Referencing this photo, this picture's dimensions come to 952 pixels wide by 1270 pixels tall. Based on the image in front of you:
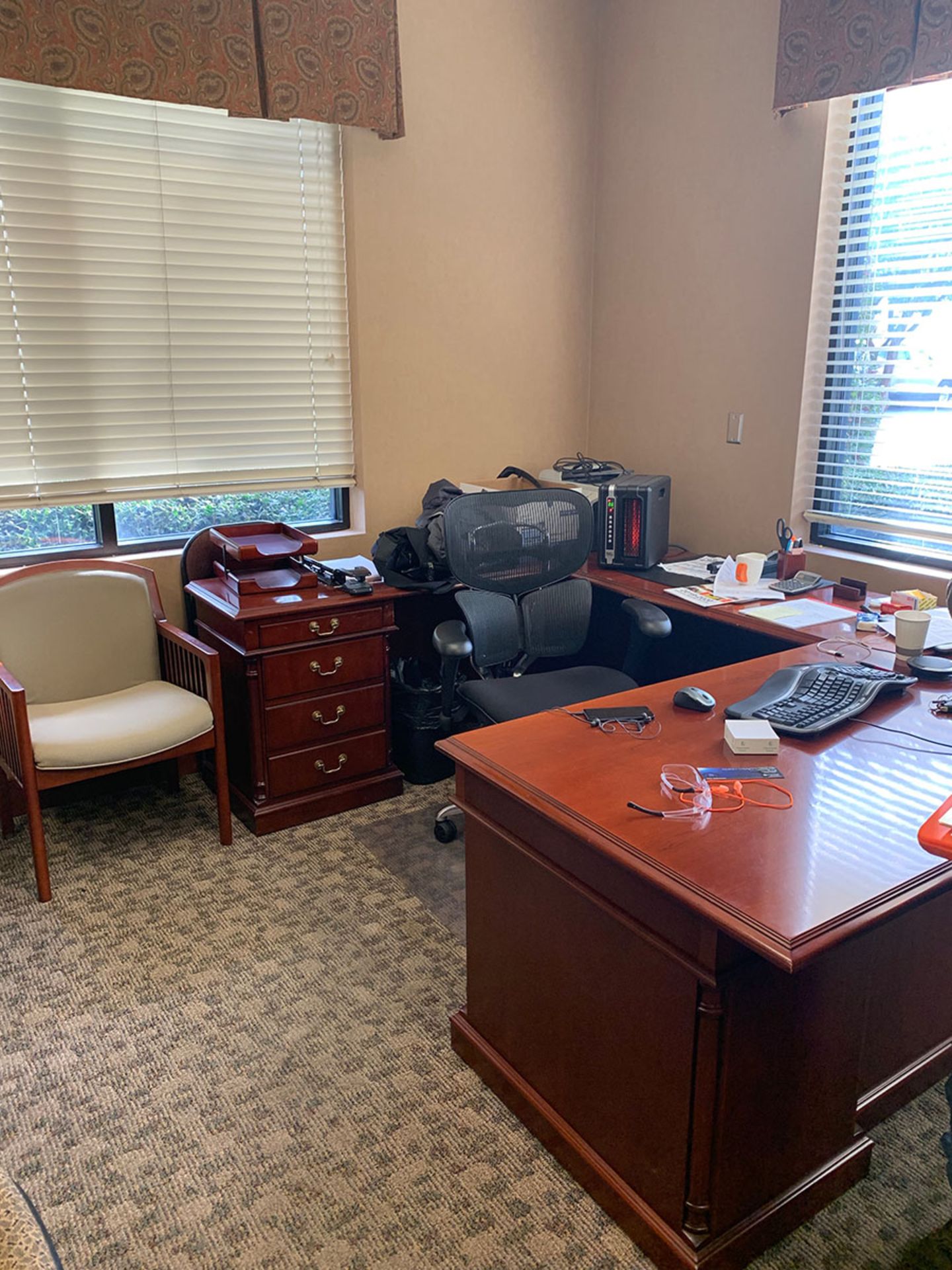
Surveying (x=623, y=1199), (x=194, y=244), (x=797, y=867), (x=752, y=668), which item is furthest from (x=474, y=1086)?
(x=194, y=244)

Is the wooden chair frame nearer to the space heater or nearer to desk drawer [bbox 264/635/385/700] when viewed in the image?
desk drawer [bbox 264/635/385/700]

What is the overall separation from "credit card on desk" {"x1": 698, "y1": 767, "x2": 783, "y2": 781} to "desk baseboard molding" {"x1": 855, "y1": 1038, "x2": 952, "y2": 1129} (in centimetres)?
67

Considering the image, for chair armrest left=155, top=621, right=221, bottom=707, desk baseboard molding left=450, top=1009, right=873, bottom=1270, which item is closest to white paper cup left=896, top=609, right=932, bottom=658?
desk baseboard molding left=450, top=1009, right=873, bottom=1270

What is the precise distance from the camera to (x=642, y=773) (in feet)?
5.42

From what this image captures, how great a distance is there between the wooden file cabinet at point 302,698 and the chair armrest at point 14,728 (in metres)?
0.63

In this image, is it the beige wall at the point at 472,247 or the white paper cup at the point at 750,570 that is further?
the beige wall at the point at 472,247

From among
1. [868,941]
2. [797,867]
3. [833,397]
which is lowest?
[868,941]

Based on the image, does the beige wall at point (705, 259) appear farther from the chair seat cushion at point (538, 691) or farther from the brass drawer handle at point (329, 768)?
the brass drawer handle at point (329, 768)

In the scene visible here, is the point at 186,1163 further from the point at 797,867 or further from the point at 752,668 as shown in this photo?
the point at 752,668

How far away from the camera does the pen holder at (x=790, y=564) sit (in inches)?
119

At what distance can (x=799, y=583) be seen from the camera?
2924mm

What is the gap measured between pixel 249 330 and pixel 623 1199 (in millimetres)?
2834

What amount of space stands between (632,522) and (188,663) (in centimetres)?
159

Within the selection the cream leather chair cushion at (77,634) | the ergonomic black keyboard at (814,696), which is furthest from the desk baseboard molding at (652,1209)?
the cream leather chair cushion at (77,634)
